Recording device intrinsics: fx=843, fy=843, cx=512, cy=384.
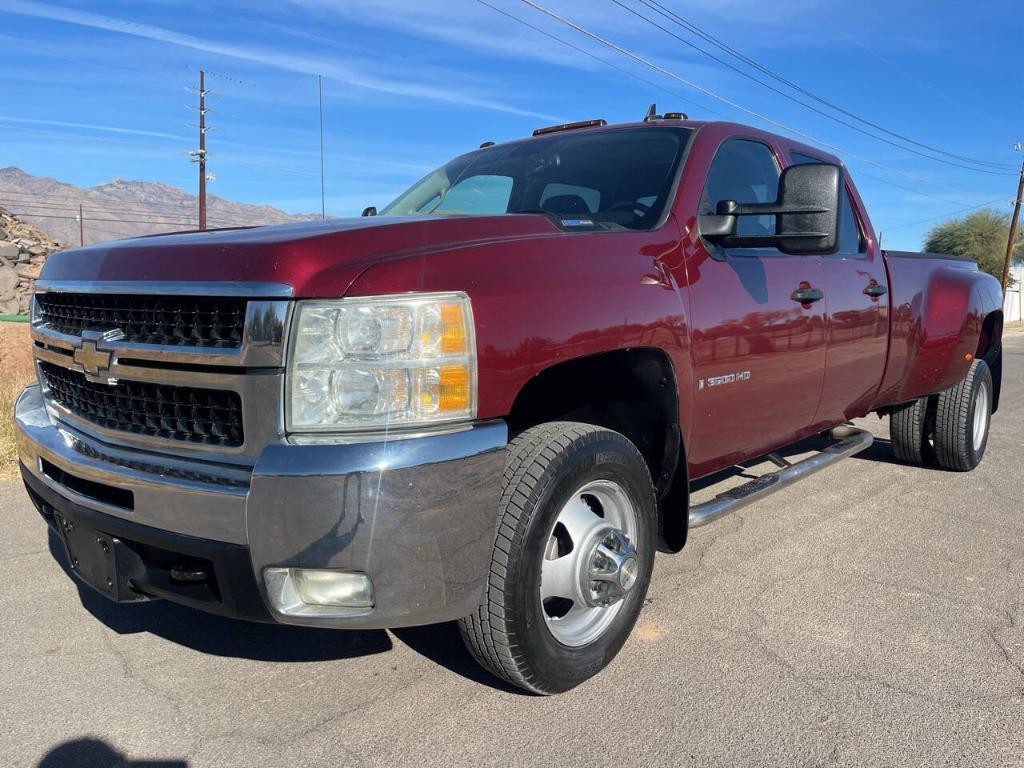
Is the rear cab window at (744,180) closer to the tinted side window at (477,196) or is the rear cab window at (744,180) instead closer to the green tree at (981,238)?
the tinted side window at (477,196)

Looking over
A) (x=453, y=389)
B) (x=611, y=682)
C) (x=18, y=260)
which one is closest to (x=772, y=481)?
(x=611, y=682)

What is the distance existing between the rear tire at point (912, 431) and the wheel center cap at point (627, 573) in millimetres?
3507

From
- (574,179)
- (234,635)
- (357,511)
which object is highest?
(574,179)

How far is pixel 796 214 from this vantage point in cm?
314

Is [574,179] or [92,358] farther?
[574,179]

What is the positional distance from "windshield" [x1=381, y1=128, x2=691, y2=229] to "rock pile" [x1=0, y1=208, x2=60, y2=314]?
17.1 m

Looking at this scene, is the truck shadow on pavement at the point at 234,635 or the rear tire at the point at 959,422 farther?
the rear tire at the point at 959,422

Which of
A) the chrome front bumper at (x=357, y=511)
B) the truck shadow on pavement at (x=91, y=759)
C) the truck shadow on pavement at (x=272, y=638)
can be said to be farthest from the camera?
the truck shadow on pavement at (x=272, y=638)

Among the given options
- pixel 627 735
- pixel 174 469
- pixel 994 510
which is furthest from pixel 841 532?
pixel 174 469

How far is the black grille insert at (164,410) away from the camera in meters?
2.24

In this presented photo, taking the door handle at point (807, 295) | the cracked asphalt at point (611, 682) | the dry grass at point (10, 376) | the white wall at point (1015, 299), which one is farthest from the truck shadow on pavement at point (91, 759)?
the white wall at point (1015, 299)

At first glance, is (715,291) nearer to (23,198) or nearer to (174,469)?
(174,469)

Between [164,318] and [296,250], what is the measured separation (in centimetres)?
49

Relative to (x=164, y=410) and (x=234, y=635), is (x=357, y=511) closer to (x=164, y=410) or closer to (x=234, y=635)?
(x=164, y=410)
